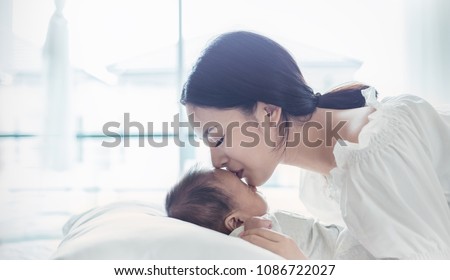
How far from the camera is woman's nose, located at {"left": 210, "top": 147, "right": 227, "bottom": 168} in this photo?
1123 millimetres

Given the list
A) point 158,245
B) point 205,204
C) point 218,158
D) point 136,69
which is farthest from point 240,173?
point 136,69

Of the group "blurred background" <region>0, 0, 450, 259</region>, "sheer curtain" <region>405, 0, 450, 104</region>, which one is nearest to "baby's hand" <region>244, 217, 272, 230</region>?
"blurred background" <region>0, 0, 450, 259</region>

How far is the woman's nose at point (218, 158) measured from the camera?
112cm

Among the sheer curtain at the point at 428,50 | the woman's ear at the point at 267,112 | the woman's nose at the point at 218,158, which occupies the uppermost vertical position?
the sheer curtain at the point at 428,50

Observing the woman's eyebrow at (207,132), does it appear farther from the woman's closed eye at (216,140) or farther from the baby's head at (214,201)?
the baby's head at (214,201)

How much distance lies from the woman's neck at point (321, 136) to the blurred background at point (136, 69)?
2.90 ft

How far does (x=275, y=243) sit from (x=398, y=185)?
0.25m

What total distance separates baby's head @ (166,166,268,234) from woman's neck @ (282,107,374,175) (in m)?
0.21

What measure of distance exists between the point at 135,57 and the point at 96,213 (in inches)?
53.5

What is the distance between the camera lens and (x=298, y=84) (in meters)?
1.17

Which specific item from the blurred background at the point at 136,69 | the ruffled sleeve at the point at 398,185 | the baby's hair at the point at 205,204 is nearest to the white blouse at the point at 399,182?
the ruffled sleeve at the point at 398,185

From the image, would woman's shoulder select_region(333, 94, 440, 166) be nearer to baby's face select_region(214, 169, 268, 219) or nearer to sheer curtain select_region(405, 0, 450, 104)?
baby's face select_region(214, 169, 268, 219)
